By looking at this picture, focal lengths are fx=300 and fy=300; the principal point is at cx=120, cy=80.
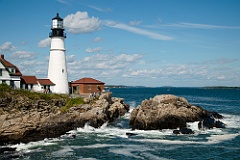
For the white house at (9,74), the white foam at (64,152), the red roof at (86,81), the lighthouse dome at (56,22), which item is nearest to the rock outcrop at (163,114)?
the white foam at (64,152)

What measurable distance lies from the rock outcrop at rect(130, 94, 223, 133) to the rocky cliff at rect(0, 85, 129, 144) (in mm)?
3987

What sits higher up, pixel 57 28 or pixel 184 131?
pixel 57 28

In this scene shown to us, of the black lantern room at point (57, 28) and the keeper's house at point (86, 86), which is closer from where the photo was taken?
the black lantern room at point (57, 28)

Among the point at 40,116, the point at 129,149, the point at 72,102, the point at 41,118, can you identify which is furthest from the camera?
the point at 72,102

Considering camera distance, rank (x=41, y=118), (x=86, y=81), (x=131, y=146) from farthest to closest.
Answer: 1. (x=86, y=81)
2. (x=41, y=118)
3. (x=131, y=146)

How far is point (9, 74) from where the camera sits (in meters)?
35.8

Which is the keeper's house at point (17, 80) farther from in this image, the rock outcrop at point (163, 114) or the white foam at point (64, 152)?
the white foam at point (64, 152)

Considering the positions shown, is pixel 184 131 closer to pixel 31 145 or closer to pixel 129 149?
pixel 129 149

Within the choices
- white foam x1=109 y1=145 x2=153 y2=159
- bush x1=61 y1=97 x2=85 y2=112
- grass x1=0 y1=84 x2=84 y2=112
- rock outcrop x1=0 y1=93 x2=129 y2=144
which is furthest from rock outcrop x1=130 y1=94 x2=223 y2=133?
white foam x1=109 y1=145 x2=153 y2=159

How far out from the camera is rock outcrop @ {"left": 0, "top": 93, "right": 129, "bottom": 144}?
2570cm

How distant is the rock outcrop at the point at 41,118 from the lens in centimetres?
2570

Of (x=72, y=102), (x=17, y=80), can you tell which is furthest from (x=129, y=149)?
(x=17, y=80)

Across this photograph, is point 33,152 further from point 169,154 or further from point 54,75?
point 54,75

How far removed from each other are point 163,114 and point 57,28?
18988 millimetres
